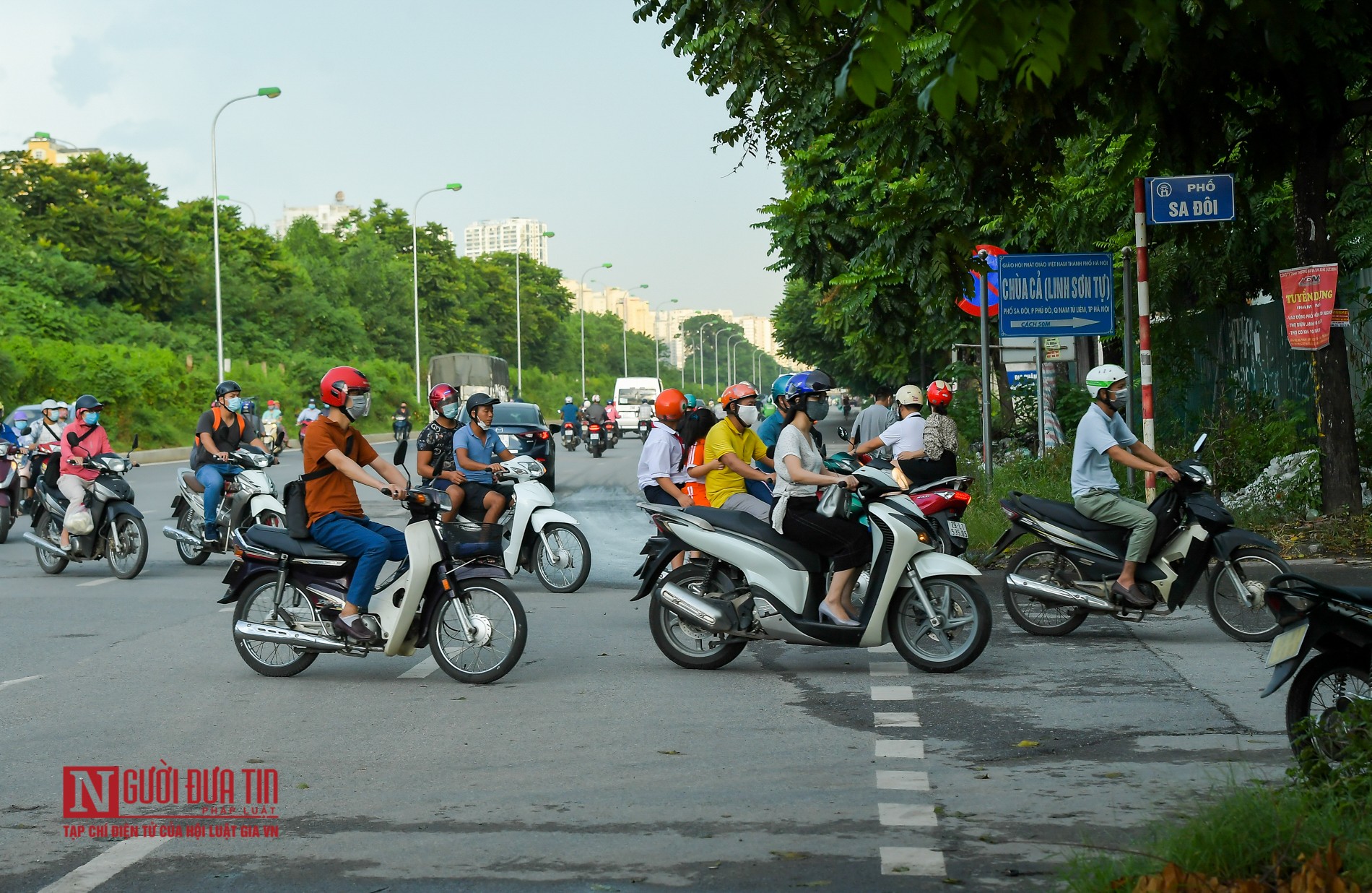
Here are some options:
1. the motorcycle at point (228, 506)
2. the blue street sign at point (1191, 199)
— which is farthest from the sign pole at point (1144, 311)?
the motorcycle at point (228, 506)

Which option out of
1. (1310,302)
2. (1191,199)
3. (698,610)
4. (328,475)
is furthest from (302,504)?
(1310,302)

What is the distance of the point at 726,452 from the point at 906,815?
16.5 ft

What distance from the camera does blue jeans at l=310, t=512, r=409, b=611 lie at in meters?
8.66

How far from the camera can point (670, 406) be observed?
11820 millimetres

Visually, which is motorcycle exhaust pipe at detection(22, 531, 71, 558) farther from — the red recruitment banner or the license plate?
the license plate

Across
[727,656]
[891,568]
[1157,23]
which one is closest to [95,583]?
[727,656]

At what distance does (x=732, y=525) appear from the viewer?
8938mm

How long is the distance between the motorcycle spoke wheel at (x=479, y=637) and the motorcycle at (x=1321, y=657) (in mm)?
4238

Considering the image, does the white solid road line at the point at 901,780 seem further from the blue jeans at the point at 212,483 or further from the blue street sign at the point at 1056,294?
the blue jeans at the point at 212,483

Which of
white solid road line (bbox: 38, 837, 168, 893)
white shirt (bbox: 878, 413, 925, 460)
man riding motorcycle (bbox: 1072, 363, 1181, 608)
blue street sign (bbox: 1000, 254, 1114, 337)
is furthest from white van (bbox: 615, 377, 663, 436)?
white solid road line (bbox: 38, 837, 168, 893)

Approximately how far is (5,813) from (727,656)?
4264mm

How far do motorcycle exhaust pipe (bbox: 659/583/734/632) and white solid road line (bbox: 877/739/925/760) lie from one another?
1996mm

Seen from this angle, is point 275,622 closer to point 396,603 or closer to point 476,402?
point 396,603

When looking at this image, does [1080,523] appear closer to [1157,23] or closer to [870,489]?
[870,489]
